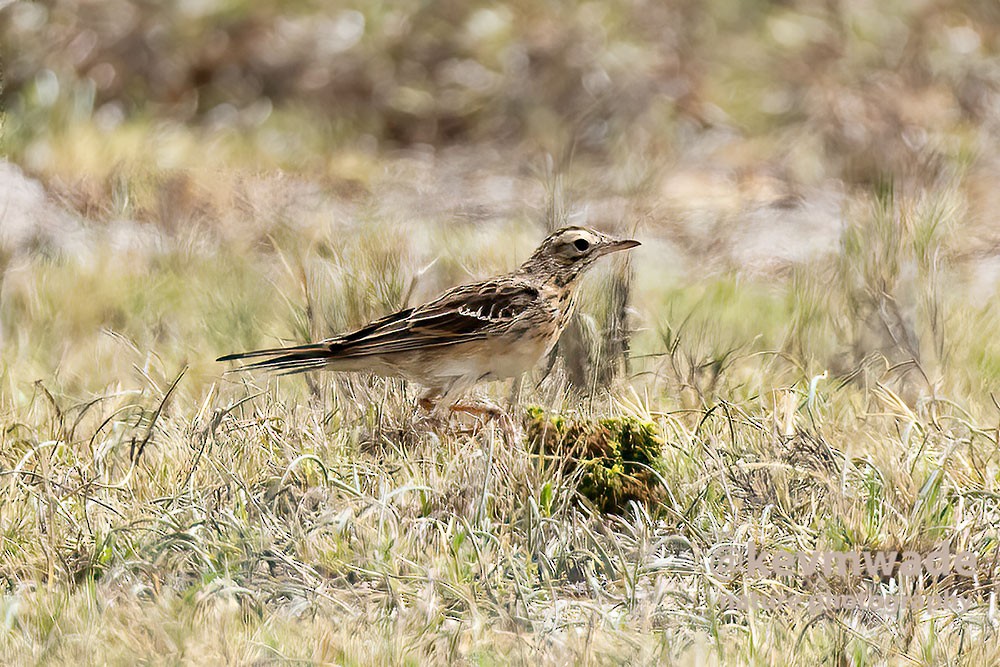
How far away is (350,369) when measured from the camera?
17.4 ft

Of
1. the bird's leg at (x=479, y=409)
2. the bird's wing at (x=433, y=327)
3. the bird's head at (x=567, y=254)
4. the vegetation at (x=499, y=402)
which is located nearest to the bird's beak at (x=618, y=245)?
the bird's head at (x=567, y=254)

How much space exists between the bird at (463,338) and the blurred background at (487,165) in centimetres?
61

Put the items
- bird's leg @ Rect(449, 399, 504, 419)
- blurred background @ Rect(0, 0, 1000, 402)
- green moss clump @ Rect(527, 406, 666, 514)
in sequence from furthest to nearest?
blurred background @ Rect(0, 0, 1000, 402), bird's leg @ Rect(449, 399, 504, 419), green moss clump @ Rect(527, 406, 666, 514)

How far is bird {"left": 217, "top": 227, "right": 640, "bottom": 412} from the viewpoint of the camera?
527cm

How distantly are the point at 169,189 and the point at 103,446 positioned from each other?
4.67 m

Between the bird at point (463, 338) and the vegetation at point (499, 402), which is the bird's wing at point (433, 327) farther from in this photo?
the vegetation at point (499, 402)

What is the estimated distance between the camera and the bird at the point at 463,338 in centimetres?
527

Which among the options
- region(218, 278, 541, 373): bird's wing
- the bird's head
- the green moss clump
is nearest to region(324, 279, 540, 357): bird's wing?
region(218, 278, 541, 373): bird's wing

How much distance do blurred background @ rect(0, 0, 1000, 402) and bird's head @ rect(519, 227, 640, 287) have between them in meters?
0.56

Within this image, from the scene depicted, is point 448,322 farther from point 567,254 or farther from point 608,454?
point 608,454

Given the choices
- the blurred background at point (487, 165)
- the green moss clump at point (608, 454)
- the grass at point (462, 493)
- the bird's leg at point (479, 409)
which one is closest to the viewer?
the grass at point (462, 493)

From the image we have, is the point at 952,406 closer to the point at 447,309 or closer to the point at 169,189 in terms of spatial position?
the point at 447,309

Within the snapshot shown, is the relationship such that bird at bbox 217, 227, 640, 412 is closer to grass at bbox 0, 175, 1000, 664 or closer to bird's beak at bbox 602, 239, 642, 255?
bird's beak at bbox 602, 239, 642, 255

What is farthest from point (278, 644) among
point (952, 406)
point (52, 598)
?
point (952, 406)
